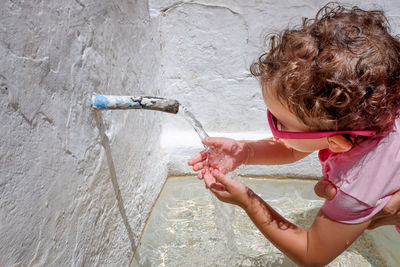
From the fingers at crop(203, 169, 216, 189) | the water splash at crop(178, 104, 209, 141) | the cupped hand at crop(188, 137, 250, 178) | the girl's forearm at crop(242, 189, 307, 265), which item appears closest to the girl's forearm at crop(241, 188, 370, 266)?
the girl's forearm at crop(242, 189, 307, 265)

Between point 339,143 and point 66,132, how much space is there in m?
0.83

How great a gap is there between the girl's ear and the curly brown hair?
43mm

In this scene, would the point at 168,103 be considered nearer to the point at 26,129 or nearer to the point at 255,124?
the point at 26,129

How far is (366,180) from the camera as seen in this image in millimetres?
937

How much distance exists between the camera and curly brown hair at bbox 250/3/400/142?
0.81m

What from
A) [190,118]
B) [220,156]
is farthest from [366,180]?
[190,118]

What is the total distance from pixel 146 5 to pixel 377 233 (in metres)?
1.74

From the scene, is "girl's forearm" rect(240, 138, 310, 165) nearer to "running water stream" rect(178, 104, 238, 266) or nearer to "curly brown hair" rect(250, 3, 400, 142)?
"running water stream" rect(178, 104, 238, 266)

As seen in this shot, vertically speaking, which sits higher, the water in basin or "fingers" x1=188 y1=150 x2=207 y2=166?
"fingers" x1=188 y1=150 x2=207 y2=166

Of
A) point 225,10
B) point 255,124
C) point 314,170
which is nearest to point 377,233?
point 314,170

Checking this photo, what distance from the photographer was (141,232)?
5.44ft

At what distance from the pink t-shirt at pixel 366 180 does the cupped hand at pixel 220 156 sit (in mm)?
466

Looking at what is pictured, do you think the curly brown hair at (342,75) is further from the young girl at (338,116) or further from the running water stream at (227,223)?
the running water stream at (227,223)

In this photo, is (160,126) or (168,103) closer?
(168,103)
